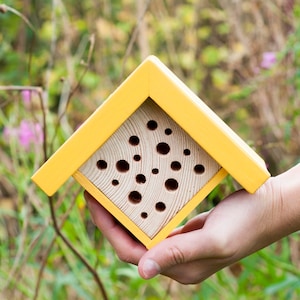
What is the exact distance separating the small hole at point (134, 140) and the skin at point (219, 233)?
106 mm

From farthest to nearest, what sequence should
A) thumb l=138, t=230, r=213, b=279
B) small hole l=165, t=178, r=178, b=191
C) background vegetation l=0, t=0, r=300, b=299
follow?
background vegetation l=0, t=0, r=300, b=299, small hole l=165, t=178, r=178, b=191, thumb l=138, t=230, r=213, b=279

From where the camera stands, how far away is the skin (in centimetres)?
106

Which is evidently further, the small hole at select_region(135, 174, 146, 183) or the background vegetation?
the background vegetation

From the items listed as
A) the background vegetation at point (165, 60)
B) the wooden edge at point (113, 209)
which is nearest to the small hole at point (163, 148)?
the wooden edge at point (113, 209)

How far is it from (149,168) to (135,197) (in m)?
0.05

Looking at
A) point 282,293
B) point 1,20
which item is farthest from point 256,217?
point 1,20

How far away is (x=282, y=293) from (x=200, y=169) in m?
0.99

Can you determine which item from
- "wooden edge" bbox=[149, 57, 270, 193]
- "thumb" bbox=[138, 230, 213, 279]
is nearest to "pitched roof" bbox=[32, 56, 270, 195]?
"wooden edge" bbox=[149, 57, 270, 193]

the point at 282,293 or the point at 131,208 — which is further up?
the point at 131,208

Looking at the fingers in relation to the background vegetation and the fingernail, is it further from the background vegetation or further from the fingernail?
the background vegetation

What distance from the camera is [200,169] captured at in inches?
44.9

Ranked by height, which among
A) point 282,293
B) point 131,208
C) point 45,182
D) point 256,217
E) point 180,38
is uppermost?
point 45,182

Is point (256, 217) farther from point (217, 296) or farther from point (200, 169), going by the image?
point (217, 296)

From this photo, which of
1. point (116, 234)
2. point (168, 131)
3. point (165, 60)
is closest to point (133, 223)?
point (116, 234)
